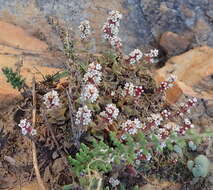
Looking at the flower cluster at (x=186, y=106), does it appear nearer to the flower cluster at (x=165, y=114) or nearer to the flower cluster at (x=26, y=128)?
the flower cluster at (x=165, y=114)

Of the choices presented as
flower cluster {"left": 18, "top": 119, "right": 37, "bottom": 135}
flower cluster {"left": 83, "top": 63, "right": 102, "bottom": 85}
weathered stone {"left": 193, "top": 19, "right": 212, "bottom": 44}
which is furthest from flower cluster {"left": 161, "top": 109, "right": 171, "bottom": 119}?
weathered stone {"left": 193, "top": 19, "right": 212, "bottom": 44}

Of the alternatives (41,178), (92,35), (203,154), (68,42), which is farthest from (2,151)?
(92,35)

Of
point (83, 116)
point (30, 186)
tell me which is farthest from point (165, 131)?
point (30, 186)

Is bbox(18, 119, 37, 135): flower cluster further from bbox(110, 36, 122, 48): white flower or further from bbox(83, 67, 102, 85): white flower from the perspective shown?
bbox(110, 36, 122, 48): white flower

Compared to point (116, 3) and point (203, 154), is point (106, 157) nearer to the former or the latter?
point (203, 154)

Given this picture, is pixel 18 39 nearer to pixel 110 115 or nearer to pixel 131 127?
pixel 110 115

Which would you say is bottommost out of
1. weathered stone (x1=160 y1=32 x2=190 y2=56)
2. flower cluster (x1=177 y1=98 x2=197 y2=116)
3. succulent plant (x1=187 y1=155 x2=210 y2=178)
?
succulent plant (x1=187 y1=155 x2=210 y2=178)

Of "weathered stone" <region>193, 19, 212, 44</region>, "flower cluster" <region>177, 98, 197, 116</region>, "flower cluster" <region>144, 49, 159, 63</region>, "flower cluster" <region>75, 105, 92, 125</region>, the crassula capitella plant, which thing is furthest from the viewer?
"weathered stone" <region>193, 19, 212, 44</region>
